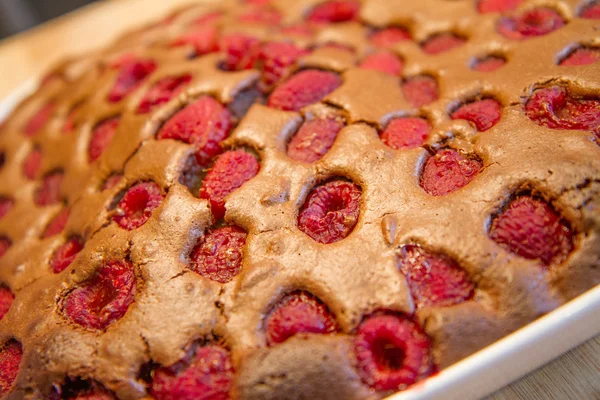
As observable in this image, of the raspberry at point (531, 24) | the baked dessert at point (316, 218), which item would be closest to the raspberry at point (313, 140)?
the baked dessert at point (316, 218)

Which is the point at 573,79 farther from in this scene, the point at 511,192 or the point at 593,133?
the point at 511,192

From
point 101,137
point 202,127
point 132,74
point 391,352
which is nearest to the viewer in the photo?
point 391,352

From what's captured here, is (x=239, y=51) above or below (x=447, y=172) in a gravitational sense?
above

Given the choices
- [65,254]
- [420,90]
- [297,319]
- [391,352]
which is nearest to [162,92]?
[65,254]

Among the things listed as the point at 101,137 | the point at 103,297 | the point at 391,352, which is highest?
the point at 101,137

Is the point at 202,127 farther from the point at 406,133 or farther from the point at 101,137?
the point at 406,133

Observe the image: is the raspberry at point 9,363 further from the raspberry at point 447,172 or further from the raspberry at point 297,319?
the raspberry at point 447,172

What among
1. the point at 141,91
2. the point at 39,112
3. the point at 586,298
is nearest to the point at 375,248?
the point at 586,298
